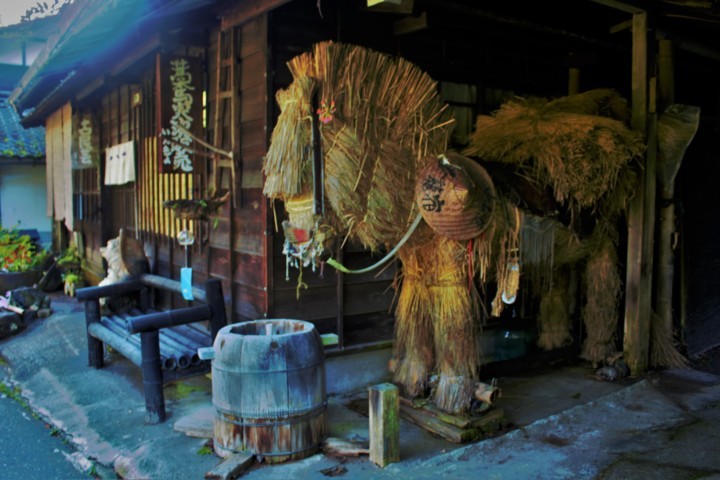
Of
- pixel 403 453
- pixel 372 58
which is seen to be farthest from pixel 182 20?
pixel 403 453

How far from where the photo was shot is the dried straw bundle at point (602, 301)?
238 inches

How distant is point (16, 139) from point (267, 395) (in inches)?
615

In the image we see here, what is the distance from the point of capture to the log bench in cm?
488

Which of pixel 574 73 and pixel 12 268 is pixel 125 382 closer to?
pixel 574 73

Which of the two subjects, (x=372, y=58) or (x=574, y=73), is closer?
(x=372, y=58)

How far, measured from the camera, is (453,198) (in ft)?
12.8

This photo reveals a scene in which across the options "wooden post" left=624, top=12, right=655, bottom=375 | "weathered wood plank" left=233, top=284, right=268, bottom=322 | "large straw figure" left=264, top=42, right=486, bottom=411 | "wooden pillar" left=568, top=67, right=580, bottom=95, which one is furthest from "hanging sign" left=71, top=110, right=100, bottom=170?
"wooden post" left=624, top=12, right=655, bottom=375

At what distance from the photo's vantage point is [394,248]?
442 centimetres

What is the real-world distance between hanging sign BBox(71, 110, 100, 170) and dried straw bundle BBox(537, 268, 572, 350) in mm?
7947

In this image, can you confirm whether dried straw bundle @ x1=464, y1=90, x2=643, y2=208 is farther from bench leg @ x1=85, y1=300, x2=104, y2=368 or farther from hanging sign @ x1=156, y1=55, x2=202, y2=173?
bench leg @ x1=85, y1=300, x2=104, y2=368

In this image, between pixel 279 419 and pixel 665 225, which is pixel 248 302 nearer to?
pixel 279 419

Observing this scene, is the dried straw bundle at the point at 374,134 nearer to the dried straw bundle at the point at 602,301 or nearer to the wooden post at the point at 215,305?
the wooden post at the point at 215,305

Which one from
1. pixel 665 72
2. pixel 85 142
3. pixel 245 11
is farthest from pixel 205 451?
pixel 85 142

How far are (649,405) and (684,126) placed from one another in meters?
2.87
